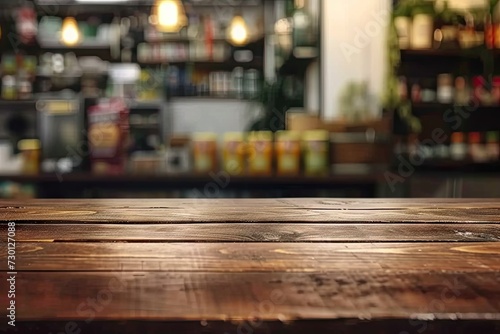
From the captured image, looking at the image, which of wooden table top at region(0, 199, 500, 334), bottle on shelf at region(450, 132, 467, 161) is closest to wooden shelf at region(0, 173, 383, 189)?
bottle on shelf at region(450, 132, 467, 161)

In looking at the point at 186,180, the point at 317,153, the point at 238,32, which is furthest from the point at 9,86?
the point at 317,153

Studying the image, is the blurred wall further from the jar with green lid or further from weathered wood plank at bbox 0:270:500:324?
weathered wood plank at bbox 0:270:500:324

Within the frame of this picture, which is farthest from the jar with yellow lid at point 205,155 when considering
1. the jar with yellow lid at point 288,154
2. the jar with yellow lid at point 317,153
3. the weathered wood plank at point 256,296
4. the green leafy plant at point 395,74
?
the weathered wood plank at point 256,296

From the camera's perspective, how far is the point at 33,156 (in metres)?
3.41

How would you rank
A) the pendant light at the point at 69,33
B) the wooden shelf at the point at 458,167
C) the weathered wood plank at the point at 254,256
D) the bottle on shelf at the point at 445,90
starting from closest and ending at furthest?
the weathered wood plank at the point at 254,256 → the wooden shelf at the point at 458,167 → the bottle on shelf at the point at 445,90 → the pendant light at the point at 69,33

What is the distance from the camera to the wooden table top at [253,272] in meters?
0.57

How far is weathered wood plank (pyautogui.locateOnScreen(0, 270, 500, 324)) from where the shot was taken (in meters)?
0.58

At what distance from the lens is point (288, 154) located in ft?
10.6

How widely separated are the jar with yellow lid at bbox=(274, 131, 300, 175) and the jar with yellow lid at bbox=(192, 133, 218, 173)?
319mm

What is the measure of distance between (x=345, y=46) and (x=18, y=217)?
3.97 meters

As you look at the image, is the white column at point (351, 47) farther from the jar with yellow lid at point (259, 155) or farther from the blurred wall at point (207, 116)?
the jar with yellow lid at point (259, 155)

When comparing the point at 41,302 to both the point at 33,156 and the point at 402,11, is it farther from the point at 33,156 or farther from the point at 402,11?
the point at 402,11

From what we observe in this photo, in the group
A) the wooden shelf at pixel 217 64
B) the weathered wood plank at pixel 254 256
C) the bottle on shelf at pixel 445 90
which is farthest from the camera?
the wooden shelf at pixel 217 64

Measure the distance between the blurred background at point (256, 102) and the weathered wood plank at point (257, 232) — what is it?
2060mm
